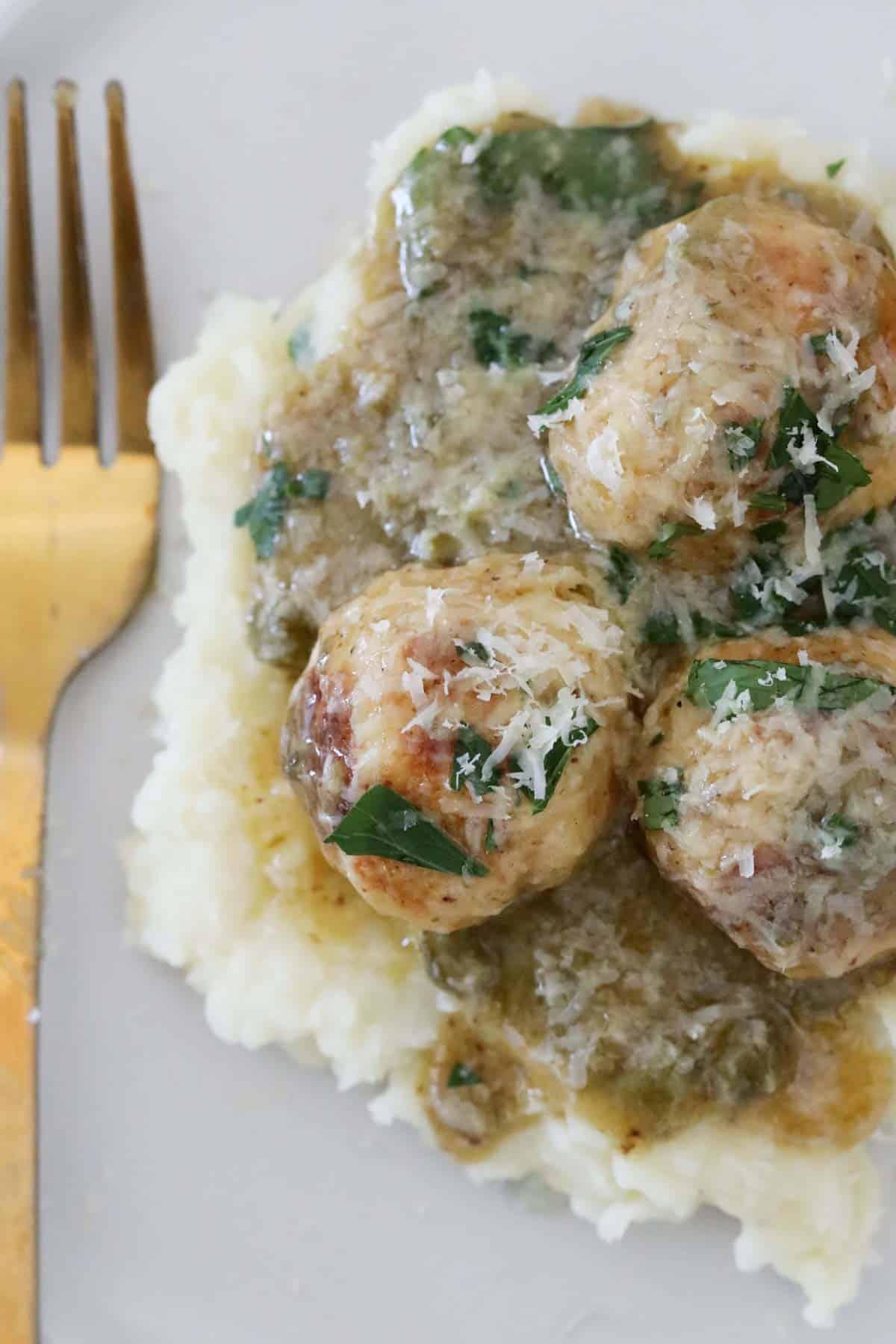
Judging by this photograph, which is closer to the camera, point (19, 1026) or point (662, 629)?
point (662, 629)

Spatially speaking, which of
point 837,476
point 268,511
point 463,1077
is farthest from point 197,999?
point 837,476

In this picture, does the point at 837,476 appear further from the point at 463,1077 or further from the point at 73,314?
the point at 73,314

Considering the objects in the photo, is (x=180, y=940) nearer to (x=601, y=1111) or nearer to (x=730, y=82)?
(x=601, y=1111)

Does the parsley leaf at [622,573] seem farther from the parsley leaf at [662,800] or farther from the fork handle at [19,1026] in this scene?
the fork handle at [19,1026]

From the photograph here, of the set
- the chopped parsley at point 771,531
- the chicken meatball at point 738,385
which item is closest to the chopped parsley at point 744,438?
the chicken meatball at point 738,385

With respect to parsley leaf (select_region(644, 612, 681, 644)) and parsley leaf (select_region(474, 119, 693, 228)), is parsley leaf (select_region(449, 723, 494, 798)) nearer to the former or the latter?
parsley leaf (select_region(644, 612, 681, 644))

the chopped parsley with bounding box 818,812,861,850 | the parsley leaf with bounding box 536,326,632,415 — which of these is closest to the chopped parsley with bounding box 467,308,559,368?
the parsley leaf with bounding box 536,326,632,415
